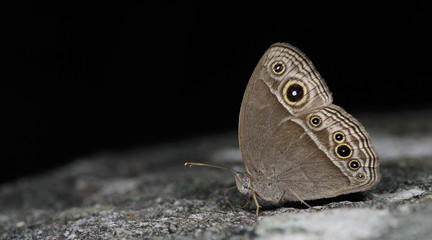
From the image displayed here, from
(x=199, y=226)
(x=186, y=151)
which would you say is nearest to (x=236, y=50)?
(x=186, y=151)

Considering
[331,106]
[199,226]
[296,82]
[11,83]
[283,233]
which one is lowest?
[283,233]

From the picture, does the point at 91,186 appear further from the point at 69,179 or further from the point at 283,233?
the point at 283,233

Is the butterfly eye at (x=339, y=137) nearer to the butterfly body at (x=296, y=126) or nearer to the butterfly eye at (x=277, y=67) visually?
the butterfly body at (x=296, y=126)

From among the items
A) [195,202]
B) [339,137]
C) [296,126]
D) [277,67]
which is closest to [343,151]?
[339,137]

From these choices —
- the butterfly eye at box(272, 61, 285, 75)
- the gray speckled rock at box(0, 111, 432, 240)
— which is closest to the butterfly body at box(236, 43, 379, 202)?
the butterfly eye at box(272, 61, 285, 75)

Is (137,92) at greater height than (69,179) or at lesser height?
greater

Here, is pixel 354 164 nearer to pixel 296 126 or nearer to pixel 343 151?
pixel 343 151
